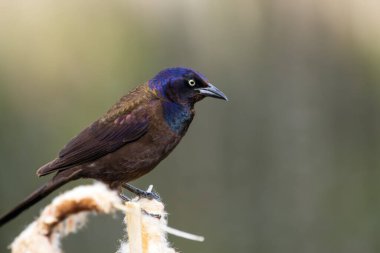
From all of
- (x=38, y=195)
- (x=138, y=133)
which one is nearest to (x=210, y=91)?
(x=138, y=133)

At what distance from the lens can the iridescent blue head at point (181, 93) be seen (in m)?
3.00

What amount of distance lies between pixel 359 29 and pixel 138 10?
6.21 feet

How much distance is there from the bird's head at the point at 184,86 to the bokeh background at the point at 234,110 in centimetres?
301

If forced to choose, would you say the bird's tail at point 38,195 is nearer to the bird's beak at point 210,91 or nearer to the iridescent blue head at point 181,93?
the iridescent blue head at point 181,93

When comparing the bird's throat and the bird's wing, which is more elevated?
the bird's throat

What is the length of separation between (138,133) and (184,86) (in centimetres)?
26

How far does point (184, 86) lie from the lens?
3.05 metres

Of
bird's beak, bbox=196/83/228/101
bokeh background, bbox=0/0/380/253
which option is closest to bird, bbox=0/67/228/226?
bird's beak, bbox=196/83/228/101

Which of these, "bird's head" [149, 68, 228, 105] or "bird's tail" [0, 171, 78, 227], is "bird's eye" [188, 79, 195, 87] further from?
"bird's tail" [0, 171, 78, 227]

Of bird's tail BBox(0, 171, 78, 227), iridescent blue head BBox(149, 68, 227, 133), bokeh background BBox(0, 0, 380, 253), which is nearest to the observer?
bird's tail BBox(0, 171, 78, 227)

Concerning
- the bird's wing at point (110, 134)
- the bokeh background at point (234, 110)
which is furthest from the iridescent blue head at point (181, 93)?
the bokeh background at point (234, 110)

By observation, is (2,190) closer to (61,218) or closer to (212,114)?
(212,114)

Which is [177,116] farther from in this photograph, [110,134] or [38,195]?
→ [38,195]

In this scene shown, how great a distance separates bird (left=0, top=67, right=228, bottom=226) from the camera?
2.99m
